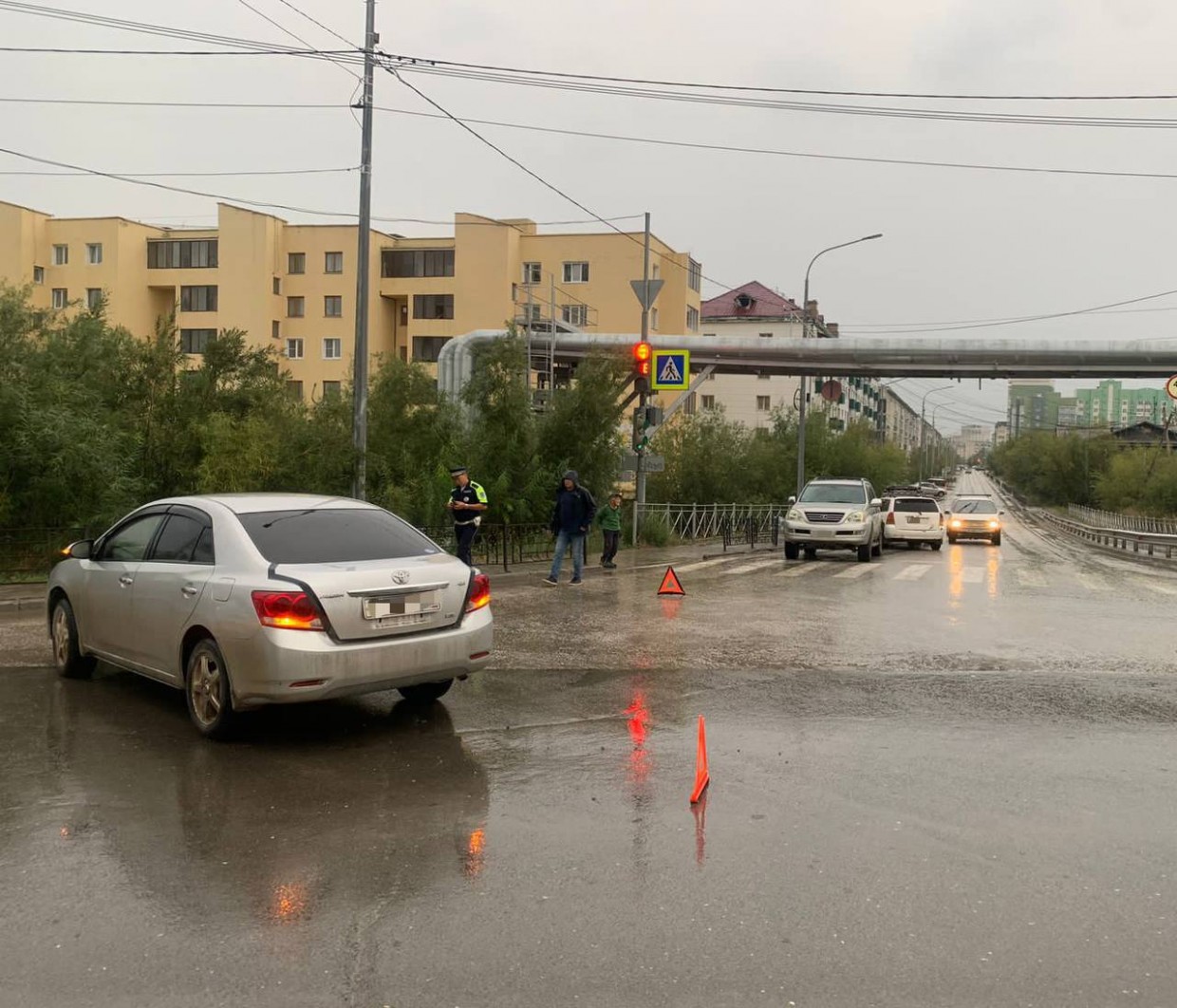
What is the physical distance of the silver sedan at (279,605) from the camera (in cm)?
670

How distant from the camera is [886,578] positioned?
20.4 meters

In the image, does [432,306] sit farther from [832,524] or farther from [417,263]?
[832,524]

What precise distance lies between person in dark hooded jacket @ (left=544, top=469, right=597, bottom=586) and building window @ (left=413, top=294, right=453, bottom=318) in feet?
154

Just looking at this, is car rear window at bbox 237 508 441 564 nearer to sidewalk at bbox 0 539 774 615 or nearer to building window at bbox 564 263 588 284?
sidewalk at bbox 0 539 774 615

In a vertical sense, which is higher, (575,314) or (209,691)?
(575,314)

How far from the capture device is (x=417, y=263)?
2501 inches

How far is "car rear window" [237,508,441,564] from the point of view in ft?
23.5

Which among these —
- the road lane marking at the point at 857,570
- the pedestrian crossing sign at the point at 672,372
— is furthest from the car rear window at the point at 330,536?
the pedestrian crossing sign at the point at 672,372

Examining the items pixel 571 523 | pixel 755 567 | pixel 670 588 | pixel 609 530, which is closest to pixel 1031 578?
pixel 755 567

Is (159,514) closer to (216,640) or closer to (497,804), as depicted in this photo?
(216,640)

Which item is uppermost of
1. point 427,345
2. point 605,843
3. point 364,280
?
point 427,345

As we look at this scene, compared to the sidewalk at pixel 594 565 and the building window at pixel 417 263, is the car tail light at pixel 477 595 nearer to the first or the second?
the sidewalk at pixel 594 565

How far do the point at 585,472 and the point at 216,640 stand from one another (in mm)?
17912

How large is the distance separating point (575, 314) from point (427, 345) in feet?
29.0
